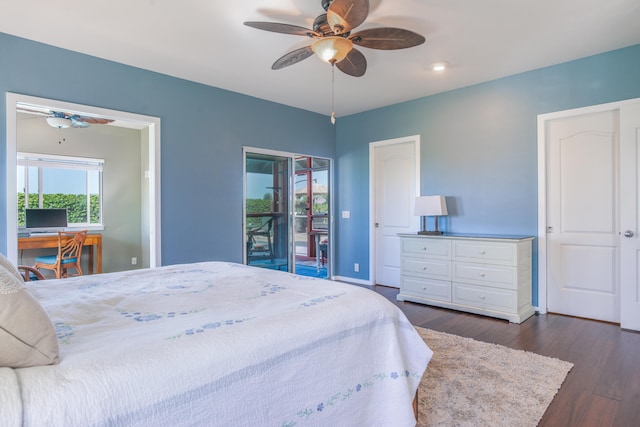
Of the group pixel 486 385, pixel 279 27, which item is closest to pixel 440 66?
pixel 279 27

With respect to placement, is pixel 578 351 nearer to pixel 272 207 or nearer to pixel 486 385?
pixel 486 385

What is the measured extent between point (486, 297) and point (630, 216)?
1.43 metres

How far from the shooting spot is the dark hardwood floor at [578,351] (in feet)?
6.37

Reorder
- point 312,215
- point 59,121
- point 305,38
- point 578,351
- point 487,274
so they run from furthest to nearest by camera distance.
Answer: point 312,215
point 59,121
point 487,274
point 305,38
point 578,351

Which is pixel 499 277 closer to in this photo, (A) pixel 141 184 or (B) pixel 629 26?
(B) pixel 629 26

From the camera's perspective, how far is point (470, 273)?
150 inches

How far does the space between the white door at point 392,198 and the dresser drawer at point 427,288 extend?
2.21 feet

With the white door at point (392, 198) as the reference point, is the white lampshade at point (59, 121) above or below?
above

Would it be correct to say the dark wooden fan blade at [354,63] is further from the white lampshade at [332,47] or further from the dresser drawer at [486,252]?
the dresser drawer at [486,252]

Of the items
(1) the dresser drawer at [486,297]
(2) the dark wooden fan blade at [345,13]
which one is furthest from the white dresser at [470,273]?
(2) the dark wooden fan blade at [345,13]

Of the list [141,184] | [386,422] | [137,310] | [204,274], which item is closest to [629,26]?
[386,422]

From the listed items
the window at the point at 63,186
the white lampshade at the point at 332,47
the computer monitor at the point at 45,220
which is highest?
the white lampshade at the point at 332,47

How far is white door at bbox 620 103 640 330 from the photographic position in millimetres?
3186

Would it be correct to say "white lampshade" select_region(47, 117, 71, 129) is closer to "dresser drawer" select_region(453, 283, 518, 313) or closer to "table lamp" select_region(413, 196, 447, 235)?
A: "table lamp" select_region(413, 196, 447, 235)
